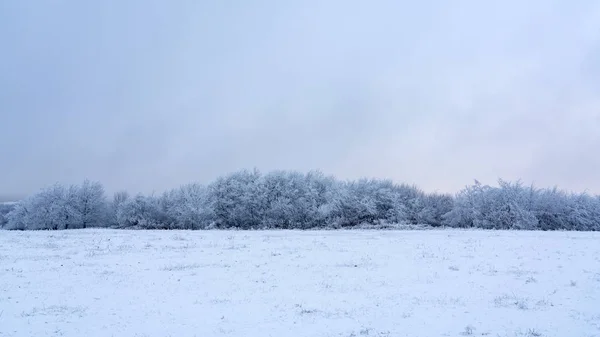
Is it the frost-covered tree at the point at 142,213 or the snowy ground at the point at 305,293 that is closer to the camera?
the snowy ground at the point at 305,293

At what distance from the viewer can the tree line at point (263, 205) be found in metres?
63.9

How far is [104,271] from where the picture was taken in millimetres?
19531

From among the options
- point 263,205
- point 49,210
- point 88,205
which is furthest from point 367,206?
point 49,210

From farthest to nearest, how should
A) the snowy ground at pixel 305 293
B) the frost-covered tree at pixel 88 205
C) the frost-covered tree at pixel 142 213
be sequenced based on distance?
the frost-covered tree at pixel 142 213, the frost-covered tree at pixel 88 205, the snowy ground at pixel 305 293

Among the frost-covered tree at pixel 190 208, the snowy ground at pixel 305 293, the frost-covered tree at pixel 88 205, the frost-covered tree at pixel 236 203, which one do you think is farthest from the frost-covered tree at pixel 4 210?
the snowy ground at pixel 305 293

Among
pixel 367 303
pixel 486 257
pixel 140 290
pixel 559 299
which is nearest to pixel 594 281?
pixel 559 299

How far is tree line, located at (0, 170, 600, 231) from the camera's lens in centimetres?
6388

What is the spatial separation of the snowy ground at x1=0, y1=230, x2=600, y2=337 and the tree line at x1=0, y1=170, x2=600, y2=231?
125ft

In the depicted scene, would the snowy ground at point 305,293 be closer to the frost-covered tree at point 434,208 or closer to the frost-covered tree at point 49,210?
the frost-covered tree at point 434,208

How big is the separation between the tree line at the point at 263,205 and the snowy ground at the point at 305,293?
37954mm

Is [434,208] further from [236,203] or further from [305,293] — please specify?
[305,293]

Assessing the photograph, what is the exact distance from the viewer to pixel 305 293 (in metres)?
15.1

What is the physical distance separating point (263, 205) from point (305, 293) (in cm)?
5108

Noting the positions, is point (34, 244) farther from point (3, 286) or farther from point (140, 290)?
point (140, 290)
